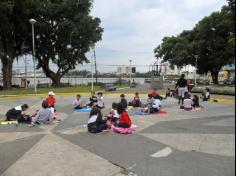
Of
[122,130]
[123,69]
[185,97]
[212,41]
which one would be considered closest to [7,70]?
[212,41]

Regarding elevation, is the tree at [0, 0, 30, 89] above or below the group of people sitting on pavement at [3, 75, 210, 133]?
above

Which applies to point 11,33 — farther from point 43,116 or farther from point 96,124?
point 96,124

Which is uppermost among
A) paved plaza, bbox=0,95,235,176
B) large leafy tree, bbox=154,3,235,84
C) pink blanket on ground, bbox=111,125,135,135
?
large leafy tree, bbox=154,3,235,84

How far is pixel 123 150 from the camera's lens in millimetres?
10383

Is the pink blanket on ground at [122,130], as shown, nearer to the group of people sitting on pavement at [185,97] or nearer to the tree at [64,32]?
the group of people sitting on pavement at [185,97]

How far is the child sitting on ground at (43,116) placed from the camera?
15.7 meters

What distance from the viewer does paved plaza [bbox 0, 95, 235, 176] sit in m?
8.45

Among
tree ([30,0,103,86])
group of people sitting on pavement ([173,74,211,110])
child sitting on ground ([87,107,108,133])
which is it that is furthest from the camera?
tree ([30,0,103,86])

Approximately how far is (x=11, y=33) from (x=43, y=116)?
3740 centimetres

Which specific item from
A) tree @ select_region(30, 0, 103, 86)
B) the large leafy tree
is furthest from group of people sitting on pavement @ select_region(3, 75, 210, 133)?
the large leafy tree

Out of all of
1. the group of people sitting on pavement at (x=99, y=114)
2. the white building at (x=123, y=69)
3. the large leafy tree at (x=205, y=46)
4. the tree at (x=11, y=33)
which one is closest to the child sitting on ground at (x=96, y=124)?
the group of people sitting on pavement at (x=99, y=114)

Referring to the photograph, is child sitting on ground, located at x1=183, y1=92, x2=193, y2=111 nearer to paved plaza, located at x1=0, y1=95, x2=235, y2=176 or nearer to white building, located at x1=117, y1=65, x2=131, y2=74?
paved plaza, located at x1=0, y1=95, x2=235, y2=176

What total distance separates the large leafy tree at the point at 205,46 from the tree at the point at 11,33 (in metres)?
24.3

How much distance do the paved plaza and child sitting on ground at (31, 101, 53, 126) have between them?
0.34 meters
